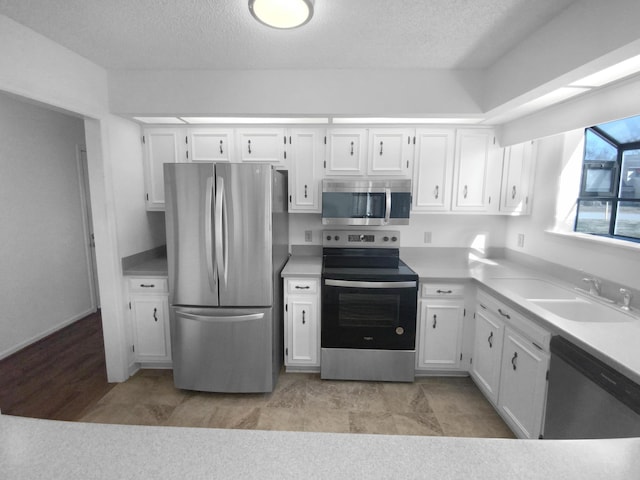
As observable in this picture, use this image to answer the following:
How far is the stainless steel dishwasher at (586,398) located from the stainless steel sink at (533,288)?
2.40ft

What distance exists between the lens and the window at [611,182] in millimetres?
2045

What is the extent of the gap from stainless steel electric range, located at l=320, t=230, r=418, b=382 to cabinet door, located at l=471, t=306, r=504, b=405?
0.50 meters

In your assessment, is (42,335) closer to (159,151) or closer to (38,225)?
(38,225)

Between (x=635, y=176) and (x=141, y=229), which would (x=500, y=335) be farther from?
(x=141, y=229)

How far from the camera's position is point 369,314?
2.48 m

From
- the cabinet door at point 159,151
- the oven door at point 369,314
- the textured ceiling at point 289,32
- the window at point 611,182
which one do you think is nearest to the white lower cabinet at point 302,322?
the oven door at point 369,314

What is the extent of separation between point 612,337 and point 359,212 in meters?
1.73

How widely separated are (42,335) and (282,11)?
154 inches

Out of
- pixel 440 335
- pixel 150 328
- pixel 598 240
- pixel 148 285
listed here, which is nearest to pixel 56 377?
pixel 150 328

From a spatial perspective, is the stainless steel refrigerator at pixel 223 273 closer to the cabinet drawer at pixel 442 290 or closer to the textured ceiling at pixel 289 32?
the textured ceiling at pixel 289 32

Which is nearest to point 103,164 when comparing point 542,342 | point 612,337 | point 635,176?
point 542,342

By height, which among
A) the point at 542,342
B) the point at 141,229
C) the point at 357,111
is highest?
the point at 357,111

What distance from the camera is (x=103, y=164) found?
92.4 inches

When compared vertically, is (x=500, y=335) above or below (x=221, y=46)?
below
